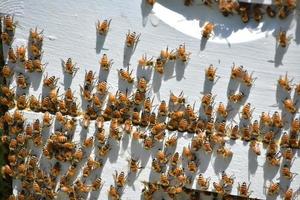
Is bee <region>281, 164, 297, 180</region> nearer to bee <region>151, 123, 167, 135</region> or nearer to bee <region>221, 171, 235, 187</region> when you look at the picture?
bee <region>221, 171, 235, 187</region>

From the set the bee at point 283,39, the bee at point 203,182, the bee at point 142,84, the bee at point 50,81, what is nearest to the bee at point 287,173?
the bee at point 203,182

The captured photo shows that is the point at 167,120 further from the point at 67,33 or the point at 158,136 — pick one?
the point at 67,33

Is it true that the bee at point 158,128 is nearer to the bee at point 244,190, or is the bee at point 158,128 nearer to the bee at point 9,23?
the bee at point 244,190

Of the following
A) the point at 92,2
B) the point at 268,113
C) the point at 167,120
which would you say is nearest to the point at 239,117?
the point at 268,113

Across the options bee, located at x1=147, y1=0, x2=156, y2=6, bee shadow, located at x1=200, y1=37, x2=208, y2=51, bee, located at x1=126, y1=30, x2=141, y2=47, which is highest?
bee, located at x1=147, y1=0, x2=156, y2=6

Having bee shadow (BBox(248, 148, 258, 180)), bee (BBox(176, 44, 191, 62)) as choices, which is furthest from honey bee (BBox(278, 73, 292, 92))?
bee (BBox(176, 44, 191, 62))
